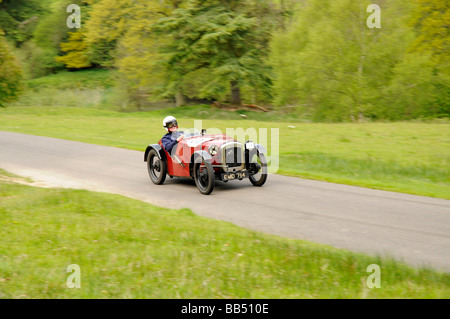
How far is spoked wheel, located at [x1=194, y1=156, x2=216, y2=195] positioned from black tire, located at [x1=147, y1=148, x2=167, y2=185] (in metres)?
1.25

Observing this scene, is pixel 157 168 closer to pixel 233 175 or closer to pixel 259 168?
pixel 233 175

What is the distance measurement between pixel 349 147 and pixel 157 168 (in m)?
9.15

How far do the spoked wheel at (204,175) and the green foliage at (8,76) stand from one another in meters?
35.0

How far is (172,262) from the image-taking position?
21.4ft

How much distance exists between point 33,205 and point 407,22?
3327 centimetres

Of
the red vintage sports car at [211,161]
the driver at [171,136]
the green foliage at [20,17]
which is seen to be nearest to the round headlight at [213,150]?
the red vintage sports car at [211,161]

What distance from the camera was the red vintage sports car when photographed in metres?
11.4

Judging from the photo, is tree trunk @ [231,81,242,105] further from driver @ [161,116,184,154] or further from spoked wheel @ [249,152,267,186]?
spoked wheel @ [249,152,267,186]

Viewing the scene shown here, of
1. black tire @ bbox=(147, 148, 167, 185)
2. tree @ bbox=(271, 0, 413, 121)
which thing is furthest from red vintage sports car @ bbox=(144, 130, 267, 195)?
tree @ bbox=(271, 0, 413, 121)

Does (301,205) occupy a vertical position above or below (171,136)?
below

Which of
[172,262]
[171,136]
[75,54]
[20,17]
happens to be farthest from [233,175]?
[20,17]

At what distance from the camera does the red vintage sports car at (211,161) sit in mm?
11352

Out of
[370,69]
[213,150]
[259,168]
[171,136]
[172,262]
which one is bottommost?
[172,262]

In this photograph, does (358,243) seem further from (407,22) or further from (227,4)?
(227,4)
